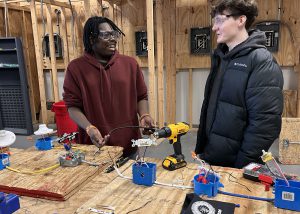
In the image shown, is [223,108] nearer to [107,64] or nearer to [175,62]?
[107,64]

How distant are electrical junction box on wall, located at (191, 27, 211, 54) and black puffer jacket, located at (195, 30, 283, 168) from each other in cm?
275

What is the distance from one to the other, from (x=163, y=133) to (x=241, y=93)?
17.4 inches

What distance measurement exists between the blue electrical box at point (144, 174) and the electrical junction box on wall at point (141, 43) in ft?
11.4

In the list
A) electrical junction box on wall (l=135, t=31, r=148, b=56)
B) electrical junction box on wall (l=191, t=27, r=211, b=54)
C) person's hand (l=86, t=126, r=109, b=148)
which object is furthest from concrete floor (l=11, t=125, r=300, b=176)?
person's hand (l=86, t=126, r=109, b=148)

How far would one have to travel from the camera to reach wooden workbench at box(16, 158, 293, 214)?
950 millimetres

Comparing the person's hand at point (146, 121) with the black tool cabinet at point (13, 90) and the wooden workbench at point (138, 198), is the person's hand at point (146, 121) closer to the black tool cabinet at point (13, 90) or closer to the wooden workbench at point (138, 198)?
the wooden workbench at point (138, 198)

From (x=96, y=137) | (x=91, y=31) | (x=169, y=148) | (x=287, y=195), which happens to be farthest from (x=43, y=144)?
(x=169, y=148)

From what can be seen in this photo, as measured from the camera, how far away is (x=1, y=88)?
455 centimetres

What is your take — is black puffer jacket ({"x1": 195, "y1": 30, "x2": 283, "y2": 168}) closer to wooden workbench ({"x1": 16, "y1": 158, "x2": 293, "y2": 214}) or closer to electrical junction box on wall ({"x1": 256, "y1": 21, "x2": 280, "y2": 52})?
wooden workbench ({"x1": 16, "y1": 158, "x2": 293, "y2": 214})

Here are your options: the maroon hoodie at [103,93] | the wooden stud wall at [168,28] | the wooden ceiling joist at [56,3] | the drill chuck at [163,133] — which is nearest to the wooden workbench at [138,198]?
the drill chuck at [163,133]

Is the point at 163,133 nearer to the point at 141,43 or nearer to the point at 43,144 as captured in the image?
the point at 43,144

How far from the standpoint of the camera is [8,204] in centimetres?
92

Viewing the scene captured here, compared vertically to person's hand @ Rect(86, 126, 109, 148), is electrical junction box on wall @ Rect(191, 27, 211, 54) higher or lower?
higher

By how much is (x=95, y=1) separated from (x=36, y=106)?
7.68 feet
